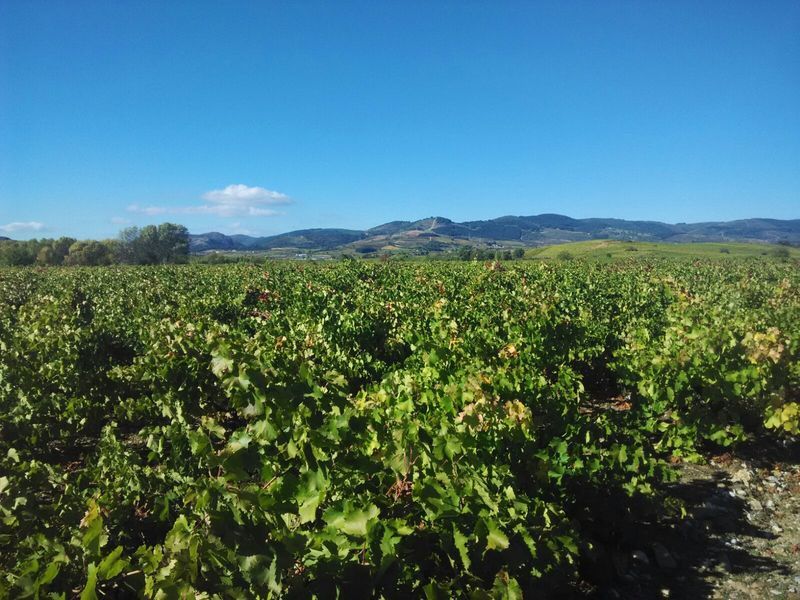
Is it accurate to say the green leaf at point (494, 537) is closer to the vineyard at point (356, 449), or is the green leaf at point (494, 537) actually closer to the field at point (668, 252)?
the vineyard at point (356, 449)

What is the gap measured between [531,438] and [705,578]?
91.9 inches

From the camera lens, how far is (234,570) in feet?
7.06

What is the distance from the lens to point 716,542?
5180 mm

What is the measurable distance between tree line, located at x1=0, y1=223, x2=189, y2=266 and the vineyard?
266ft

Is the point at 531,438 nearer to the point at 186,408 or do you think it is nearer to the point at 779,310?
the point at 186,408

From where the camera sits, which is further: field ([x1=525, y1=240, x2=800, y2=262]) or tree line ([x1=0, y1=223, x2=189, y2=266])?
tree line ([x1=0, y1=223, x2=189, y2=266])

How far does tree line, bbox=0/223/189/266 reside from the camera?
75.8 meters

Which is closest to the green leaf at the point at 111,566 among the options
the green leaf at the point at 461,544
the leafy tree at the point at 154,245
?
the green leaf at the point at 461,544

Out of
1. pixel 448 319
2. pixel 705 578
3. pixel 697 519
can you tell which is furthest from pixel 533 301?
pixel 705 578

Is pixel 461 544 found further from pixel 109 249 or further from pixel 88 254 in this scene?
pixel 109 249

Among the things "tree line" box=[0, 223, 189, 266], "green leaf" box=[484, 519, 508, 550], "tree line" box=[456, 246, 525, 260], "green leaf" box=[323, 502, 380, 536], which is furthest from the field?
"tree line" box=[0, 223, 189, 266]

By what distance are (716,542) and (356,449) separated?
Result: 4.44 meters

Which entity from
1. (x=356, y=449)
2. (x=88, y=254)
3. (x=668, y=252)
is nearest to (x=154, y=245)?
(x=88, y=254)

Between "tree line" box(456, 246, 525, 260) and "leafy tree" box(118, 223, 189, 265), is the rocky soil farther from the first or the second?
"leafy tree" box(118, 223, 189, 265)
